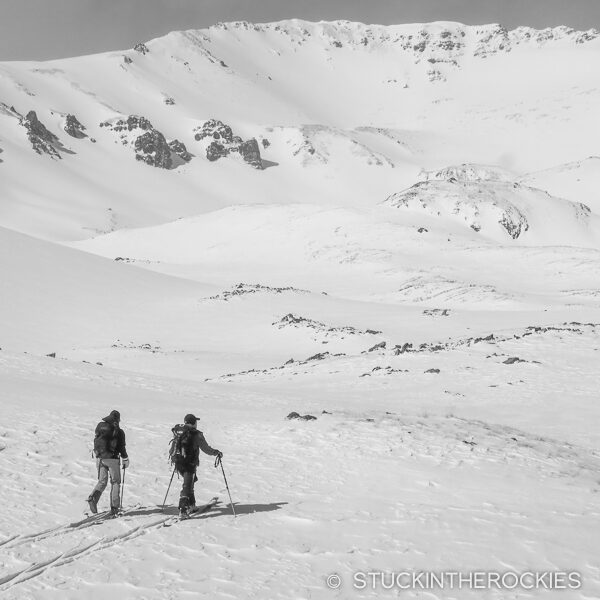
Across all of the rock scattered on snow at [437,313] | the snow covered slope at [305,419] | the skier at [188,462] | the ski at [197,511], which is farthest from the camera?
the rock scattered on snow at [437,313]

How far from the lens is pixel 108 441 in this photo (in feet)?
31.9

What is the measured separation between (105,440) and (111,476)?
1.92 feet

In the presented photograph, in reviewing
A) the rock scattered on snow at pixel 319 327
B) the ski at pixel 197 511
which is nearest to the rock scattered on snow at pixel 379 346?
the rock scattered on snow at pixel 319 327

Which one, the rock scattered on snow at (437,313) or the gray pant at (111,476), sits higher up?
the rock scattered on snow at (437,313)

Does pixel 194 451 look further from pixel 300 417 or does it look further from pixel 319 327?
pixel 319 327

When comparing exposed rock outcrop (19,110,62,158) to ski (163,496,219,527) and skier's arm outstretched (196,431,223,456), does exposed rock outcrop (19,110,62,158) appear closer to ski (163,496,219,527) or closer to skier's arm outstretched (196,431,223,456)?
ski (163,496,219,527)

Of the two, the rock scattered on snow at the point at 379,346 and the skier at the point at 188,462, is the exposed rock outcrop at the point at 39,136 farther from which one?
the skier at the point at 188,462

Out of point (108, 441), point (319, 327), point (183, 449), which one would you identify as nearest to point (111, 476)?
point (108, 441)

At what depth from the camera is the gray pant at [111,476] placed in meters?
9.49

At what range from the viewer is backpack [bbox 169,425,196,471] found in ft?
31.1

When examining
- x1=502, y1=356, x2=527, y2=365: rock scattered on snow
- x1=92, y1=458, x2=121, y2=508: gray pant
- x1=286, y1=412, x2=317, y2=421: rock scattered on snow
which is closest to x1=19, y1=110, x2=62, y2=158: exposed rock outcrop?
x1=502, y1=356, x2=527, y2=365: rock scattered on snow

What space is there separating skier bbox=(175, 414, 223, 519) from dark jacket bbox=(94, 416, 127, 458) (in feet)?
3.43

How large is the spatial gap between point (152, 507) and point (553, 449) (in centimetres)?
960

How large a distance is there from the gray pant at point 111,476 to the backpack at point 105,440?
136 mm
